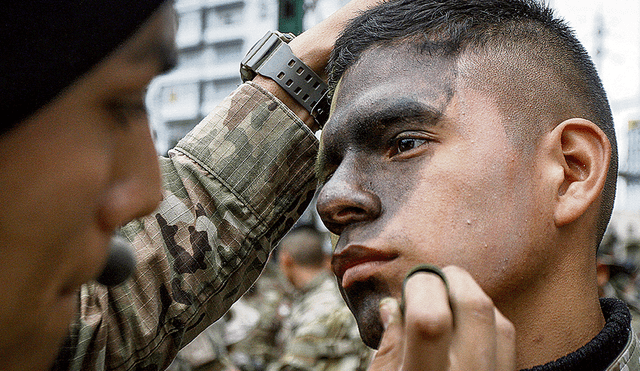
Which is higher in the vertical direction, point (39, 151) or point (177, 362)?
point (39, 151)

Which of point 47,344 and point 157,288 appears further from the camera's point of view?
point 157,288

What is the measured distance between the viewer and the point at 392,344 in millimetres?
1056

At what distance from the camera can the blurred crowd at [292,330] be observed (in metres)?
5.15

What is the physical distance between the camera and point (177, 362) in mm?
5777

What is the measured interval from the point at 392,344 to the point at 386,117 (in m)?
0.81

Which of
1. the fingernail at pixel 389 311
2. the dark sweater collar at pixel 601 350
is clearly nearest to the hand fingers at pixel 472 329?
the fingernail at pixel 389 311

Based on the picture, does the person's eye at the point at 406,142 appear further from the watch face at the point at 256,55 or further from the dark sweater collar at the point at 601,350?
the watch face at the point at 256,55

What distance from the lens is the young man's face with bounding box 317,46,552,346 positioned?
61.0 inches

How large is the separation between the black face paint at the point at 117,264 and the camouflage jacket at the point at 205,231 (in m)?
0.81

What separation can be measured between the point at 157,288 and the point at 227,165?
509 mm

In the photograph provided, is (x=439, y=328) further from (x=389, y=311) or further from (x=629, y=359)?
(x=629, y=359)

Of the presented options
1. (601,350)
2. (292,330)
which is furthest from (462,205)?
(292,330)

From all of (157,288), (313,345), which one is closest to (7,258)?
(157,288)

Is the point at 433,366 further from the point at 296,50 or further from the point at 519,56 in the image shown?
the point at 296,50
